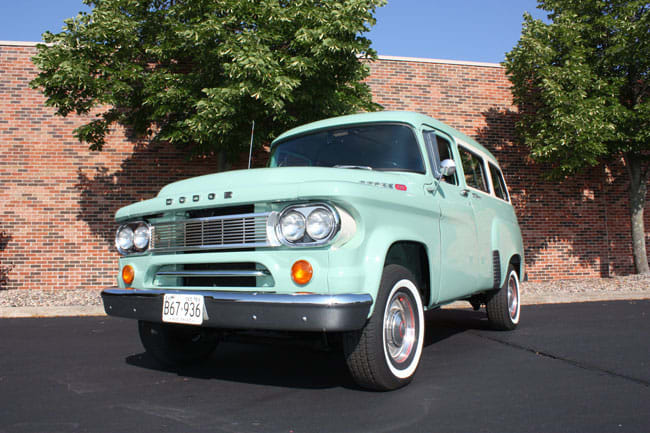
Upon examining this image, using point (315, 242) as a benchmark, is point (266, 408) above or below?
below

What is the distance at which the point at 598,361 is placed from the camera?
4102mm

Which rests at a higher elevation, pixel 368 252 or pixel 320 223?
pixel 320 223

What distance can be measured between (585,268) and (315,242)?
1240 cm

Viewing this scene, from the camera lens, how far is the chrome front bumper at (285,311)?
269cm

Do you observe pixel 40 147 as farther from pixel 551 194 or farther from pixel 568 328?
pixel 551 194

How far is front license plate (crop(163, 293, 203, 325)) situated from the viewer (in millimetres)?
3008

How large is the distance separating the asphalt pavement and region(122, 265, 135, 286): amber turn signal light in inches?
28.5

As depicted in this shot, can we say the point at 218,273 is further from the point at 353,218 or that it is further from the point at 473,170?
the point at 473,170

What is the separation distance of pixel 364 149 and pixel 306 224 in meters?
1.40

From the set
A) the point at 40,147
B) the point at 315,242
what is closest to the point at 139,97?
the point at 40,147

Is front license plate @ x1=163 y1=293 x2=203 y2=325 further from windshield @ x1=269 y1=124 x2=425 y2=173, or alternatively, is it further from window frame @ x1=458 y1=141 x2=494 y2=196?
window frame @ x1=458 y1=141 x2=494 y2=196

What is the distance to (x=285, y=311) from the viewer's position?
273cm

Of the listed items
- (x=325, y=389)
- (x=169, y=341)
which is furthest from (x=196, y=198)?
(x=325, y=389)

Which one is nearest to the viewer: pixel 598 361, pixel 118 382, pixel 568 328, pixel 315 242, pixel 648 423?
pixel 648 423
